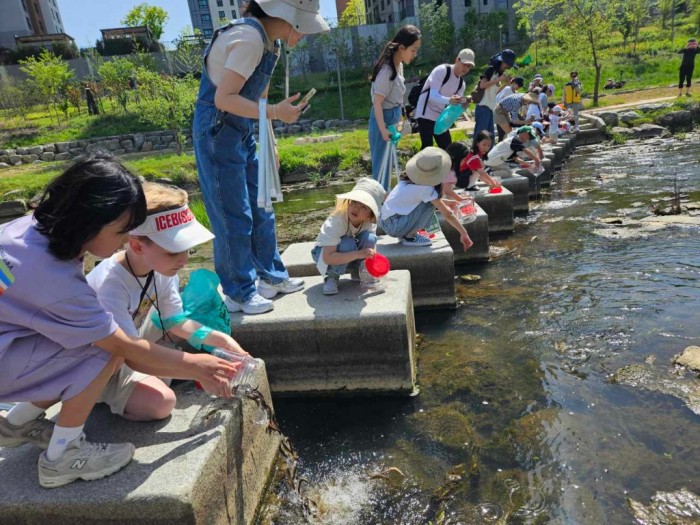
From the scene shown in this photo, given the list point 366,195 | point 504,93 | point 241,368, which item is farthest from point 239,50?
point 504,93

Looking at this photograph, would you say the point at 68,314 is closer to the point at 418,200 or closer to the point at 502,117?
the point at 418,200

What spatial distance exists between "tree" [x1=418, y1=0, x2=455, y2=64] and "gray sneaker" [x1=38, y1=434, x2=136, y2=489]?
131 feet

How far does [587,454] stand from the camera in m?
2.31

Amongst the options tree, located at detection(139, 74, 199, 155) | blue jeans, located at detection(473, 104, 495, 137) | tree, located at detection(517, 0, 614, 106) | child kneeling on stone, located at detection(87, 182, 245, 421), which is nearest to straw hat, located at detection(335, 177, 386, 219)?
child kneeling on stone, located at detection(87, 182, 245, 421)

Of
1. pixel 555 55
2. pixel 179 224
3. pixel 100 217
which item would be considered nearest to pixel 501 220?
pixel 179 224

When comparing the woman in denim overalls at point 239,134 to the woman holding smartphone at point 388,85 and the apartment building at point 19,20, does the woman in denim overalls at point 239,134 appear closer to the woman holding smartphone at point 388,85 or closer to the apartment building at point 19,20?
the woman holding smartphone at point 388,85

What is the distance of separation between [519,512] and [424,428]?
669 mm

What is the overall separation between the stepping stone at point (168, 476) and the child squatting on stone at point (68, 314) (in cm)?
8

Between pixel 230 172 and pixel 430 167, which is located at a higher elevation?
pixel 230 172

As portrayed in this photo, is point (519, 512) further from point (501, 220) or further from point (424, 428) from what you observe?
point (501, 220)

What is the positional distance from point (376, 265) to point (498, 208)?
133 inches

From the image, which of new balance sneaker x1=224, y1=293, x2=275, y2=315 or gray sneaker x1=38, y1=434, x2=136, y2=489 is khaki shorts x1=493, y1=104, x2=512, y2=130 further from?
gray sneaker x1=38, y1=434, x2=136, y2=489

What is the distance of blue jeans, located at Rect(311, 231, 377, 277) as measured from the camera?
10.8ft

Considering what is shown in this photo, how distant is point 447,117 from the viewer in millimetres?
5344
